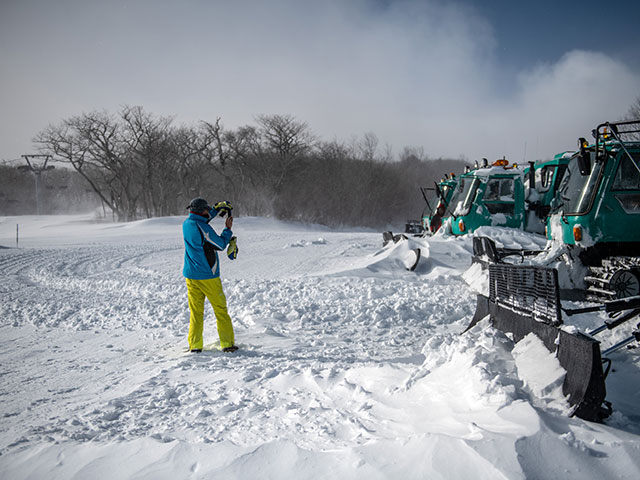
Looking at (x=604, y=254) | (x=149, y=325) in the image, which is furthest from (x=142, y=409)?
(x=604, y=254)

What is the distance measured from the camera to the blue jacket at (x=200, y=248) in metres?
4.92

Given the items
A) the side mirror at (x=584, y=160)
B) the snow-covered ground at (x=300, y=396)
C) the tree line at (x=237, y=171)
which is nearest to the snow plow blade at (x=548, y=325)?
the snow-covered ground at (x=300, y=396)

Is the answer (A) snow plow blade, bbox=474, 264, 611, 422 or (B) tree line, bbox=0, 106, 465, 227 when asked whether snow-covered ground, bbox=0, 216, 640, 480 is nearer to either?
(A) snow plow blade, bbox=474, 264, 611, 422

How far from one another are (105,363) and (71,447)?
2.33 metres

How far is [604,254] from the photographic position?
5.87 m

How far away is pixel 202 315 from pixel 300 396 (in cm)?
206

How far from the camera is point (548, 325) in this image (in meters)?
3.31

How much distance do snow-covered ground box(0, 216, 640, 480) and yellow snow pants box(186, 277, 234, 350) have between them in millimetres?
243

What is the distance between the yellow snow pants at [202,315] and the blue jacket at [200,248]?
0.11 m

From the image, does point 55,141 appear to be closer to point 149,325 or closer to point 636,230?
point 149,325

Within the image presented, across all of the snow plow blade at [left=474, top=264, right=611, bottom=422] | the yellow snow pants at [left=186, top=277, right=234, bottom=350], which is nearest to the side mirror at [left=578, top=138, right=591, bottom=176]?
the snow plow blade at [left=474, top=264, right=611, bottom=422]

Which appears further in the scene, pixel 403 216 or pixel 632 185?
pixel 403 216

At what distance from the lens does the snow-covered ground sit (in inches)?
87.3

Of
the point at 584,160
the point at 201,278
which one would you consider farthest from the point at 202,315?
the point at 584,160
